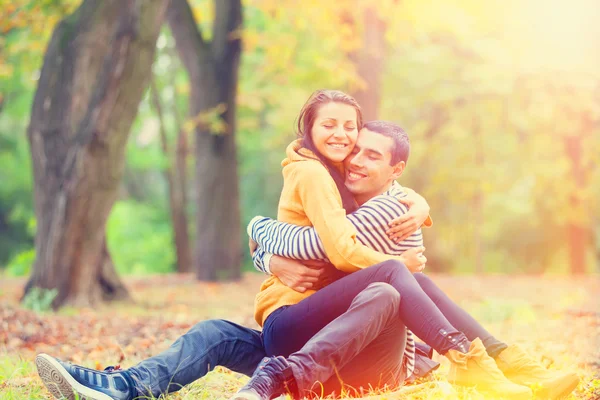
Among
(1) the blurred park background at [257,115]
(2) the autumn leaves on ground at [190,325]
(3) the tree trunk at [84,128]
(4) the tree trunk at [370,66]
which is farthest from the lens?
(4) the tree trunk at [370,66]

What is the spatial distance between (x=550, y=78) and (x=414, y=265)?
1217 centimetres

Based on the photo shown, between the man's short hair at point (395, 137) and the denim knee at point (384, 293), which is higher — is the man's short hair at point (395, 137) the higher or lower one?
the higher one

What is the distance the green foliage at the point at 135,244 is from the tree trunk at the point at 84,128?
14.3 metres

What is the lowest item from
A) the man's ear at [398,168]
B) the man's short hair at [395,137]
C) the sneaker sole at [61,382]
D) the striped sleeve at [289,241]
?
the sneaker sole at [61,382]

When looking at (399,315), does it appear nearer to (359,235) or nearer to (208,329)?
(359,235)

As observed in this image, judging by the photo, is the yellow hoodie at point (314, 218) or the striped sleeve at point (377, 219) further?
the striped sleeve at point (377, 219)

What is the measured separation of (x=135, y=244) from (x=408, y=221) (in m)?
19.7

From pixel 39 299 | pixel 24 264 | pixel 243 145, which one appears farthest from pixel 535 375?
pixel 243 145

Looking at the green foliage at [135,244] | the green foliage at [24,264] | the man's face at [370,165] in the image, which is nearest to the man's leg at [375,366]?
the man's face at [370,165]

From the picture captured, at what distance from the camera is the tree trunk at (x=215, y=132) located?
38.2ft

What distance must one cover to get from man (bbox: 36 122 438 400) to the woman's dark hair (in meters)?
0.29

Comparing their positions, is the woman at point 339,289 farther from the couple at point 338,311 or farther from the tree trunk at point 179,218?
the tree trunk at point 179,218

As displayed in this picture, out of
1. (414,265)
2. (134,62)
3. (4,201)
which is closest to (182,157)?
(4,201)

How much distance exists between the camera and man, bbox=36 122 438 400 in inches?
128
